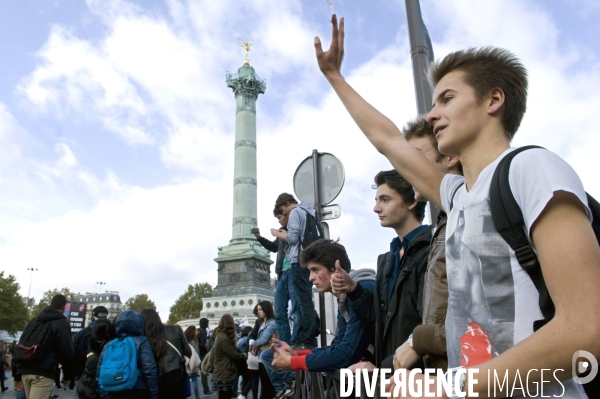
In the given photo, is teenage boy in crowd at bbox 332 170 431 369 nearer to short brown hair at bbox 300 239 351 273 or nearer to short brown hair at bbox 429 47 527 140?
short brown hair at bbox 300 239 351 273

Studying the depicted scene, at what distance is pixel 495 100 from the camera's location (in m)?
1.32

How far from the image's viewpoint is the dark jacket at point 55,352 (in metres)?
5.77

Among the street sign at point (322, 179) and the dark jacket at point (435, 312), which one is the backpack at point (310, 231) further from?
the dark jacket at point (435, 312)

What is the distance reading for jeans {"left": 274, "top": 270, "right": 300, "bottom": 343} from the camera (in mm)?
5148

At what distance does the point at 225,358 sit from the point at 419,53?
511 centimetres

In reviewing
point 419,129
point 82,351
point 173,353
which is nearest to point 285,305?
point 173,353

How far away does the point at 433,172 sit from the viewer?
1619mm

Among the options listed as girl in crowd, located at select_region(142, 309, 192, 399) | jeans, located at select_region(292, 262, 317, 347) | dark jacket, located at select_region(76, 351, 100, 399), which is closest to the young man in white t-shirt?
jeans, located at select_region(292, 262, 317, 347)

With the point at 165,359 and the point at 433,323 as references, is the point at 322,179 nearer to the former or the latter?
the point at 165,359

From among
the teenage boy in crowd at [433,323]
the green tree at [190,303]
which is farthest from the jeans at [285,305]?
the green tree at [190,303]

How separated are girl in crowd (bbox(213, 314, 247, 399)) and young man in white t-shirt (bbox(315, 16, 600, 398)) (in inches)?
244

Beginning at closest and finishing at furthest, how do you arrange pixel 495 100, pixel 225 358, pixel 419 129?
1. pixel 495 100
2. pixel 419 129
3. pixel 225 358

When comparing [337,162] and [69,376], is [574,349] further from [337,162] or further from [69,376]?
[69,376]

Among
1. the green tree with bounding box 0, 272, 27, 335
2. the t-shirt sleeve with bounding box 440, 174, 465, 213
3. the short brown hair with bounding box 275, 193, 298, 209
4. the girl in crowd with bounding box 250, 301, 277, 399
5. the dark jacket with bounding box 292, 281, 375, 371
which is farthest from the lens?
the green tree with bounding box 0, 272, 27, 335
